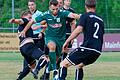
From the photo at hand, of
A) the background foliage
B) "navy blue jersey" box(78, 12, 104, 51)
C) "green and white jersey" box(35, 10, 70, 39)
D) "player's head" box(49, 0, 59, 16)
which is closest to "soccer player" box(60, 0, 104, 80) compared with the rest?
"navy blue jersey" box(78, 12, 104, 51)

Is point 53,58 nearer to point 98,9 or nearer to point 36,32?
point 36,32

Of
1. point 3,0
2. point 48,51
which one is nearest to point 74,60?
point 48,51

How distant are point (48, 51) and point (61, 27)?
1.13 metres

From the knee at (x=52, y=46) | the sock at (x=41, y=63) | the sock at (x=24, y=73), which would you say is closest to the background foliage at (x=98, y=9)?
the sock at (x=41, y=63)

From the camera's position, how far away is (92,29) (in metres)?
11.0

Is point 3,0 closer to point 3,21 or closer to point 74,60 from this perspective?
point 3,21

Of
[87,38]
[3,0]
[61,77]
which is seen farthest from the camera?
[3,0]

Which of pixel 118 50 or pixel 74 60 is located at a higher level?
pixel 74 60

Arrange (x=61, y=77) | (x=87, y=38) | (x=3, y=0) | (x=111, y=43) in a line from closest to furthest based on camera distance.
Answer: (x=87, y=38), (x=61, y=77), (x=111, y=43), (x=3, y=0)

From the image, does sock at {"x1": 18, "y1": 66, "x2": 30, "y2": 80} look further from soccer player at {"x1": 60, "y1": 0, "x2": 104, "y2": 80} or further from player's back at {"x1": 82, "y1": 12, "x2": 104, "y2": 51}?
player's back at {"x1": 82, "y1": 12, "x2": 104, "y2": 51}

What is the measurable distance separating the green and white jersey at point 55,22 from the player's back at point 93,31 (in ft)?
8.34

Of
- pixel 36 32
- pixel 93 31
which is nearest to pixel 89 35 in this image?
pixel 93 31

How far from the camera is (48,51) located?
14438mm

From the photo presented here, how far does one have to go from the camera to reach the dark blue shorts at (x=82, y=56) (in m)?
11.1
